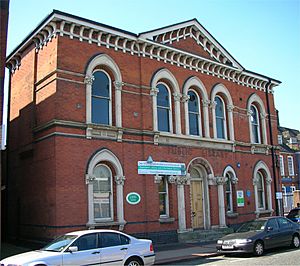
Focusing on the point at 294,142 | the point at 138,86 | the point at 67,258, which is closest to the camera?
the point at 67,258

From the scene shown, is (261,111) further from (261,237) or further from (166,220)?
(261,237)

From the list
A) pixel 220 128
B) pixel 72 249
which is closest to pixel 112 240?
pixel 72 249

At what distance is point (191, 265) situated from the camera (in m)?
13.0

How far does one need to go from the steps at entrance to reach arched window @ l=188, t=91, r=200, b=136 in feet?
17.2

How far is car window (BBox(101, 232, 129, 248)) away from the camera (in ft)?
34.8

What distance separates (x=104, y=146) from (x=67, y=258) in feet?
25.2

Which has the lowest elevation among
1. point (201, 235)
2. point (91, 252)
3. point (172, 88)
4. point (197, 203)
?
point (201, 235)

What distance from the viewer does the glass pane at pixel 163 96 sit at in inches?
782

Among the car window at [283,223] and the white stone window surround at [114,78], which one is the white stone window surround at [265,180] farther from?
the white stone window surround at [114,78]

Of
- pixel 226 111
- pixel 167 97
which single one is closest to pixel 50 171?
pixel 167 97

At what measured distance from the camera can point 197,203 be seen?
20641 millimetres

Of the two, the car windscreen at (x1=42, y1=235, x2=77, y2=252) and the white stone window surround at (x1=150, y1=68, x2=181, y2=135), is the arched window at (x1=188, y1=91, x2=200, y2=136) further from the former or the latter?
the car windscreen at (x1=42, y1=235, x2=77, y2=252)

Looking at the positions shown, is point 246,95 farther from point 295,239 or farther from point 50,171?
point 50,171

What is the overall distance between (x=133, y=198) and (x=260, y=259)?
21.0ft
